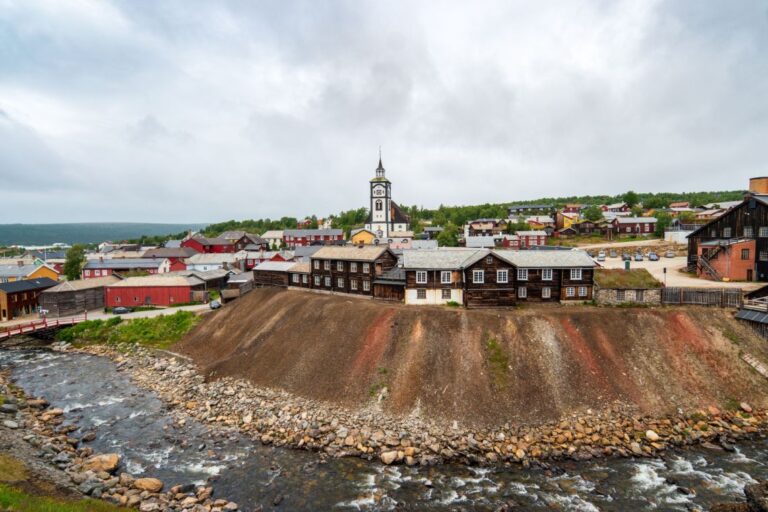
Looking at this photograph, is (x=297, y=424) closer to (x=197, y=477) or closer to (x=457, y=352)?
(x=197, y=477)

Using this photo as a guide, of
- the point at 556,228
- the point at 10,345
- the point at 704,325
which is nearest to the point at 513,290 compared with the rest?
the point at 704,325

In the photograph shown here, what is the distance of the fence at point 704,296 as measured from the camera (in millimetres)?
35625

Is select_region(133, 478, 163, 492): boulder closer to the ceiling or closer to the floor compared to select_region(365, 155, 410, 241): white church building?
closer to the floor

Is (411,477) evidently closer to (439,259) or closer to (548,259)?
(439,259)

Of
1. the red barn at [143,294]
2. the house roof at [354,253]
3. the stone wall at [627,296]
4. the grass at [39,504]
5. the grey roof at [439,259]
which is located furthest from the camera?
the red barn at [143,294]

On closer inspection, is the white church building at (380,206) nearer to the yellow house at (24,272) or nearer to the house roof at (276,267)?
the house roof at (276,267)

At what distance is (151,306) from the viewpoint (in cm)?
6272

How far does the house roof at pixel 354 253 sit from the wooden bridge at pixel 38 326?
114ft

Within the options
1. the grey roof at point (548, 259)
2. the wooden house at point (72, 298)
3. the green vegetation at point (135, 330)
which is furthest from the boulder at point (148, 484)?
the wooden house at point (72, 298)

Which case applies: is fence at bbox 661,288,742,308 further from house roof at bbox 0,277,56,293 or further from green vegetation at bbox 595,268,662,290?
house roof at bbox 0,277,56,293

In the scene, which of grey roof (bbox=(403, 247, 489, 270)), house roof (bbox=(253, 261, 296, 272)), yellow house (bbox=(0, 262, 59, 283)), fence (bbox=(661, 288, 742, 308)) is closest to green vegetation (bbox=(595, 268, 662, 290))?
fence (bbox=(661, 288, 742, 308))

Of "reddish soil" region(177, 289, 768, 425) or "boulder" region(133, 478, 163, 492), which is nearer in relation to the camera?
"boulder" region(133, 478, 163, 492)

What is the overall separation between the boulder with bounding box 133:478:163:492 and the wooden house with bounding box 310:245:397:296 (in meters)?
28.6

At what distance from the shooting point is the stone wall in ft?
124
